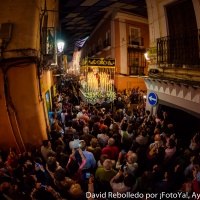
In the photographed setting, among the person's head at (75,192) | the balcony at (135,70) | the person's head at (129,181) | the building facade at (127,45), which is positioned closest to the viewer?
the person's head at (75,192)

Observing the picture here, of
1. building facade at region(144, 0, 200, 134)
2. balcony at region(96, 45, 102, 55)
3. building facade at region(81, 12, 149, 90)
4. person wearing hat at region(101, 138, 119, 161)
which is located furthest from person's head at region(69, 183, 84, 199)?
balcony at region(96, 45, 102, 55)

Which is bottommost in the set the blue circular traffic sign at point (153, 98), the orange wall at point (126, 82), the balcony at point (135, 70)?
the blue circular traffic sign at point (153, 98)

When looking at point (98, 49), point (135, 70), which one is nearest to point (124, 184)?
point (135, 70)

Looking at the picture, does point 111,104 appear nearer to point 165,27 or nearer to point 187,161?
point 165,27

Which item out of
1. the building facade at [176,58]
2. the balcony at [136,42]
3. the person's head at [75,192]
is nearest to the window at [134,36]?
the balcony at [136,42]

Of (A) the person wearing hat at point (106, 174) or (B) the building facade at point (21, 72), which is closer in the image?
(A) the person wearing hat at point (106, 174)

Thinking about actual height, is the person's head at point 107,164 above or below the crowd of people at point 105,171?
above

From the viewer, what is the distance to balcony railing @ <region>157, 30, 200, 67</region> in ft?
26.7

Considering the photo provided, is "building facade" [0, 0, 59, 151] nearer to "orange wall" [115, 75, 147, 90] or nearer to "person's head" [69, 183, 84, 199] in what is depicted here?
"person's head" [69, 183, 84, 199]

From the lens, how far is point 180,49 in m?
8.93

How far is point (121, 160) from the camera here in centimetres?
574

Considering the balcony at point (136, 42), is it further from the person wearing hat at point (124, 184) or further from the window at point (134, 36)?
the person wearing hat at point (124, 184)

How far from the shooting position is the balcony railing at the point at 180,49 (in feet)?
26.7

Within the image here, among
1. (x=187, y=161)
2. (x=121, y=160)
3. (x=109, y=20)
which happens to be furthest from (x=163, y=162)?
(x=109, y=20)
